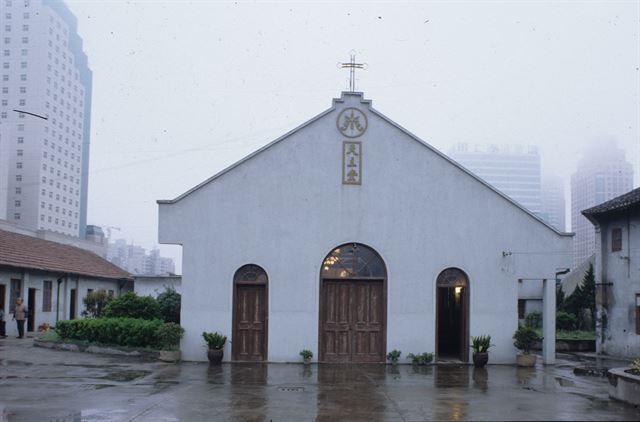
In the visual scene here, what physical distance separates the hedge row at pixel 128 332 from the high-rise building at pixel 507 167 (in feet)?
551

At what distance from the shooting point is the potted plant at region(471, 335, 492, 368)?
19219 millimetres

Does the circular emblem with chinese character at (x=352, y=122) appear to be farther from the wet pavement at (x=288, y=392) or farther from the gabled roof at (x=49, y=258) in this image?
the gabled roof at (x=49, y=258)

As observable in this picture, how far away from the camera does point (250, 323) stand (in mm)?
19797

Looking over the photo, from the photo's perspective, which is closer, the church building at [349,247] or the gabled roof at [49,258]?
the church building at [349,247]

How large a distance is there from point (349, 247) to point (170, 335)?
5.64 meters

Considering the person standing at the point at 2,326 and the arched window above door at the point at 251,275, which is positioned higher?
the arched window above door at the point at 251,275

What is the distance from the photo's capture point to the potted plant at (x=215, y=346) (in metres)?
19.0

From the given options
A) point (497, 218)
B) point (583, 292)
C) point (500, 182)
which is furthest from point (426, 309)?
point (500, 182)

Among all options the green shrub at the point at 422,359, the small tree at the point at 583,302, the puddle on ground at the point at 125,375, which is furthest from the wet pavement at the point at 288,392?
the small tree at the point at 583,302

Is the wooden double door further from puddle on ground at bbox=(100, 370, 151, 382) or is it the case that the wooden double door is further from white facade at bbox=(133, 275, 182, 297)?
white facade at bbox=(133, 275, 182, 297)

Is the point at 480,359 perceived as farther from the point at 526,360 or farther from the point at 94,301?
the point at 94,301

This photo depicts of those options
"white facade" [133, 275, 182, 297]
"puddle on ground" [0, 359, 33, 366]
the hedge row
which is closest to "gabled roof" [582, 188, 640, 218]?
the hedge row

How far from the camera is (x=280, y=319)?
19688 mm

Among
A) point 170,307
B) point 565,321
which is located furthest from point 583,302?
point 170,307
